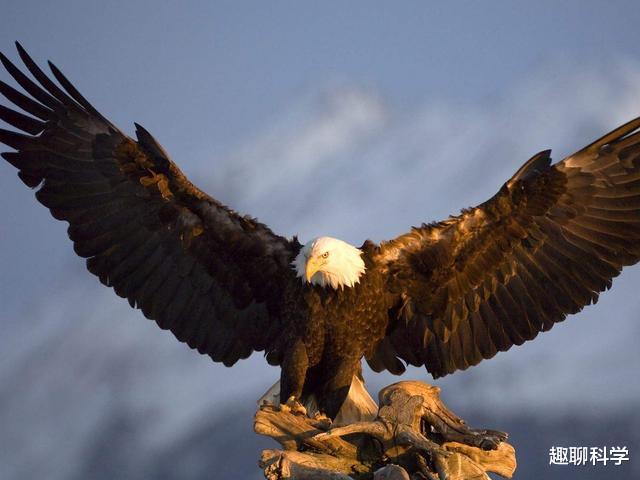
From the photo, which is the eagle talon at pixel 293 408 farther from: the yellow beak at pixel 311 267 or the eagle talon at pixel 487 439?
the eagle talon at pixel 487 439

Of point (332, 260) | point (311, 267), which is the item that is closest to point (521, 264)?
point (332, 260)

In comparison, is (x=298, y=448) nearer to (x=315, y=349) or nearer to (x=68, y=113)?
(x=315, y=349)

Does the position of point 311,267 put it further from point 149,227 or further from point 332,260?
point 149,227

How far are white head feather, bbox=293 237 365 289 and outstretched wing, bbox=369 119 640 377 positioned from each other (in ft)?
0.72

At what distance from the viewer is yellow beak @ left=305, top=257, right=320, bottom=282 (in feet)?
22.9

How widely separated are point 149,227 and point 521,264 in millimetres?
2212

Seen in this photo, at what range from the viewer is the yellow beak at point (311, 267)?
699 centimetres

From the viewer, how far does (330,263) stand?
23.1 ft

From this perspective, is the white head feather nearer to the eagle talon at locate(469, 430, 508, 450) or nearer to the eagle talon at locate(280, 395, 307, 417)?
the eagle talon at locate(280, 395, 307, 417)

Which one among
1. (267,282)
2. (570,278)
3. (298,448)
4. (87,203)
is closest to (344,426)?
(298,448)

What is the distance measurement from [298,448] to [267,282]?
A: 124 cm

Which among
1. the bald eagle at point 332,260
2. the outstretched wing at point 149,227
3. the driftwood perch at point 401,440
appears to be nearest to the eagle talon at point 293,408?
the driftwood perch at point 401,440

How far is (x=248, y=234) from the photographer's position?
7.46 metres

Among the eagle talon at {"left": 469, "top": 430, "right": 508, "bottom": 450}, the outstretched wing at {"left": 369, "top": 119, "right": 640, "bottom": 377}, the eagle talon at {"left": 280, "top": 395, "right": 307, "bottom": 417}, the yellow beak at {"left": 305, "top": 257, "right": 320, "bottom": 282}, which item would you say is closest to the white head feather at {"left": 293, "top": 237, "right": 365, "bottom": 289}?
the yellow beak at {"left": 305, "top": 257, "right": 320, "bottom": 282}
